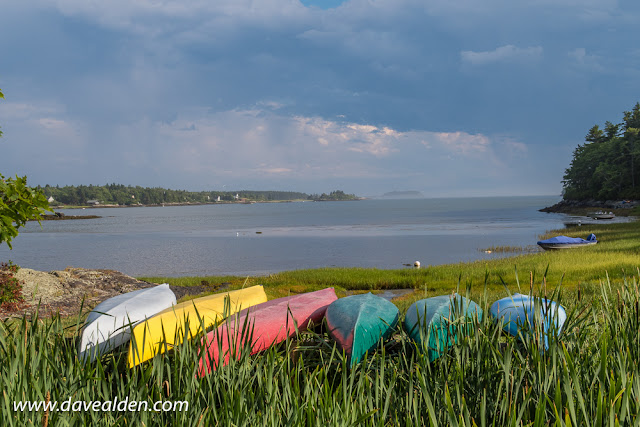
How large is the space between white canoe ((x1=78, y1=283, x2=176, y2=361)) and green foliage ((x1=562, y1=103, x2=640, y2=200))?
96.9 m

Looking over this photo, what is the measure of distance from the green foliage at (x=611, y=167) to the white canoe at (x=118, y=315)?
96864mm

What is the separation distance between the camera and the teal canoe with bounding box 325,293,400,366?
5191 mm

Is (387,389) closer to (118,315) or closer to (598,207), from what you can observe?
(118,315)

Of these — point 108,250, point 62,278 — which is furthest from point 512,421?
point 108,250

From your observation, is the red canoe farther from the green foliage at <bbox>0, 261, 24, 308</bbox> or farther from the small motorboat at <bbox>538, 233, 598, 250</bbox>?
the small motorboat at <bbox>538, 233, 598, 250</bbox>

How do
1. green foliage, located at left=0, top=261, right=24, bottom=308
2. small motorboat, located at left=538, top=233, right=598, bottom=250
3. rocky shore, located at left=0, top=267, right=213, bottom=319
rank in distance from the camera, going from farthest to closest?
small motorboat, located at left=538, top=233, right=598, bottom=250 < rocky shore, located at left=0, top=267, right=213, bottom=319 < green foliage, located at left=0, top=261, right=24, bottom=308

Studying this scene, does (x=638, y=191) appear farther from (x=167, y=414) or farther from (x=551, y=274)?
(x=167, y=414)

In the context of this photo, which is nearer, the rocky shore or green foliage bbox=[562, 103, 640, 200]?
the rocky shore

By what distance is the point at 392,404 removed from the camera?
3980 mm

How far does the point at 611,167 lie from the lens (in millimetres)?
93625

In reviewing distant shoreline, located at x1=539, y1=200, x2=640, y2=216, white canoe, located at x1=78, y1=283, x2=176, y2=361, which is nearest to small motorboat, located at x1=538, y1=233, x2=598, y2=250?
white canoe, located at x1=78, y1=283, x2=176, y2=361

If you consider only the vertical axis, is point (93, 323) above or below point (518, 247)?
above

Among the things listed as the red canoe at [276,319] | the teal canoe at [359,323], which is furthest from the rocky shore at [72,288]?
the teal canoe at [359,323]

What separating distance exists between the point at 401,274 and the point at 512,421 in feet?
67.6
